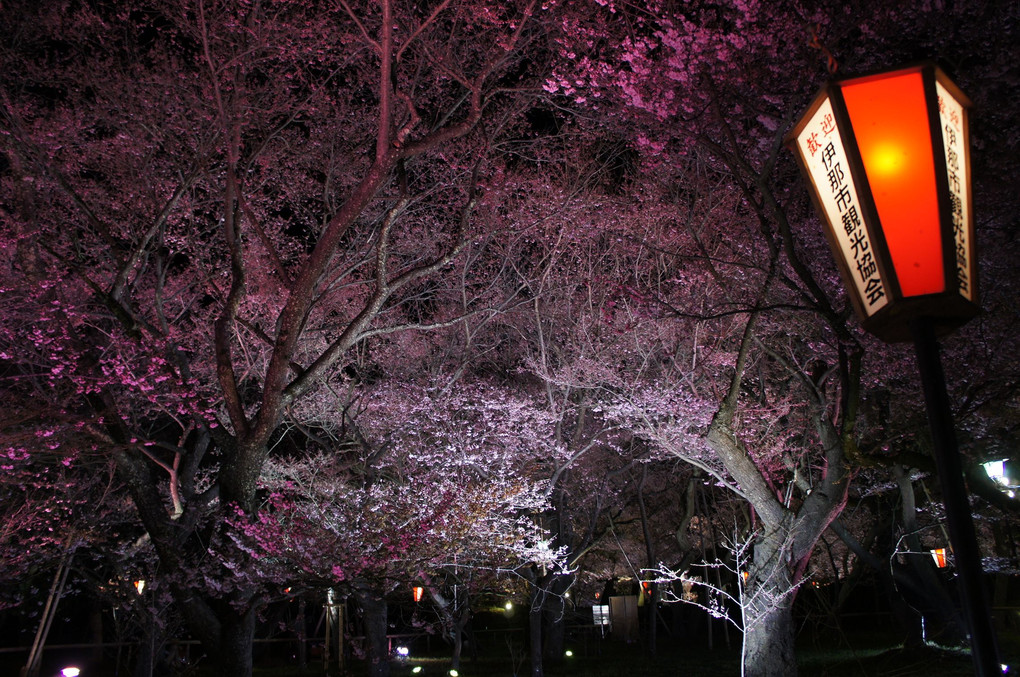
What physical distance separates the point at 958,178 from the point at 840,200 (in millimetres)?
408

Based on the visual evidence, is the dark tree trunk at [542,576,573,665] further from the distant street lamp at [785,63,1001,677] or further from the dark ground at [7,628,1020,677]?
the distant street lamp at [785,63,1001,677]

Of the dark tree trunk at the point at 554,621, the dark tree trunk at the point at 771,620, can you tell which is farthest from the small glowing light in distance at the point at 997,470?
the dark tree trunk at the point at 554,621

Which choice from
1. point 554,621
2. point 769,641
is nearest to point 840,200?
point 769,641

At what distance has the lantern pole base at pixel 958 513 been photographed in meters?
2.07

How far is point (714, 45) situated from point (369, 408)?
38.5 ft

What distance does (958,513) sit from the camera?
7.15ft

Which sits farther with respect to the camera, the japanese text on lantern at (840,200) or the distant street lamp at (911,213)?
the japanese text on lantern at (840,200)

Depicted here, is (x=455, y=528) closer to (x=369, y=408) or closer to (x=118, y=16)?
(x=369, y=408)

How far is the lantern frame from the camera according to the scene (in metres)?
2.41

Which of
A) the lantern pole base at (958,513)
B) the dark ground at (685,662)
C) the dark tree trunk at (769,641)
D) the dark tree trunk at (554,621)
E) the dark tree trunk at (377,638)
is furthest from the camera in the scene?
the dark tree trunk at (554,621)

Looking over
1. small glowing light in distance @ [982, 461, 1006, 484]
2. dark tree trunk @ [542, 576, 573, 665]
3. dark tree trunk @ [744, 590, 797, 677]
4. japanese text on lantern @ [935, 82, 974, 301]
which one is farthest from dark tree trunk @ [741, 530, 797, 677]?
japanese text on lantern @ [935, 82, 974, 301]

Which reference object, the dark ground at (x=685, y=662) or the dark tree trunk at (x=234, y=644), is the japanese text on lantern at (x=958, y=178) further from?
the dark ground at (x=685, y=662)

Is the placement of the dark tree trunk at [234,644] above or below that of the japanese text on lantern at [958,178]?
below

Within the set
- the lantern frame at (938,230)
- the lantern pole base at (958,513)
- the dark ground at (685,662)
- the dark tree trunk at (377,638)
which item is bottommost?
the dark ground at (685,662)
